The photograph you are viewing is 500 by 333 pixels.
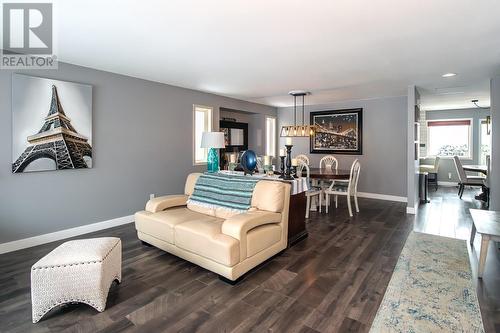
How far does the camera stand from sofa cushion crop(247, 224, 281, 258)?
270cm

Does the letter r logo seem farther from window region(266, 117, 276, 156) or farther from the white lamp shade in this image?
window region(266, 117, 276, 156)

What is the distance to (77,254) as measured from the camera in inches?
83.7

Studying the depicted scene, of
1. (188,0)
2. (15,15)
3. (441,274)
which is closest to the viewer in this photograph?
(188,0)

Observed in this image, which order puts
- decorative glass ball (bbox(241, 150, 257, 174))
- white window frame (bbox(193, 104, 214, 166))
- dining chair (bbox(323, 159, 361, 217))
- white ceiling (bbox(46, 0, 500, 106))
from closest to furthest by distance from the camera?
white ceiling (bbox(46, 0, 500, 106)) < decorative glass ball (bbox(241, 150, 257, 174)) < dining chair (bbox(323, 159, 361, 217)) < white window frame (bbox(193, 104, 214, 166))

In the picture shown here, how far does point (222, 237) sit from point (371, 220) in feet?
10.5

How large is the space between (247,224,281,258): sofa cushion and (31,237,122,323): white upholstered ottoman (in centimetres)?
127

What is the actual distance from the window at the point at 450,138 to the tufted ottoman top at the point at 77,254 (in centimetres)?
1001

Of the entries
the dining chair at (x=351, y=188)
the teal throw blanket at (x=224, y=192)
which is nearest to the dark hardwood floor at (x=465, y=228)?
the dining chair at (x=351, y=188)

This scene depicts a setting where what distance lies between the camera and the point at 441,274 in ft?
9.05

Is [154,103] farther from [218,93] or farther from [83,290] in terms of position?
[83,290]

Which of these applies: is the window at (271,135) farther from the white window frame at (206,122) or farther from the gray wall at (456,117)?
the gray wall at (456,117)

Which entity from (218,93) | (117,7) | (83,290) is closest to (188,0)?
(117,7)

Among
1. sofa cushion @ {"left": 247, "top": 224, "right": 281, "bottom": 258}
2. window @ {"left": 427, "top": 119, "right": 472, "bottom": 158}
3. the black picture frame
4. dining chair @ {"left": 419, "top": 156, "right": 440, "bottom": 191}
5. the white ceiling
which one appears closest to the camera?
the white ceiling

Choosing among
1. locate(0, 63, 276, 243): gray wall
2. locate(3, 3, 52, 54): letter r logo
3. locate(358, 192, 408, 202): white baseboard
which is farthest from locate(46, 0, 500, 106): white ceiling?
locate(358, 192, 408, 202): white baseboard
